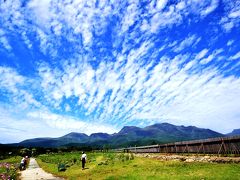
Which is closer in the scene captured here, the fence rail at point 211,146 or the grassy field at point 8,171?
the grassy field at point 8,171

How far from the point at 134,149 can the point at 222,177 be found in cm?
5799

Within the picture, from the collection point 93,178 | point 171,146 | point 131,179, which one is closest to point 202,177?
point 131,179

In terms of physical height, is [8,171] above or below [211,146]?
below

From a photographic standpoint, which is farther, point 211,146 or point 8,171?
point 8,171

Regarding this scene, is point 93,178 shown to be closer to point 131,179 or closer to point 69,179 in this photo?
point 69,179

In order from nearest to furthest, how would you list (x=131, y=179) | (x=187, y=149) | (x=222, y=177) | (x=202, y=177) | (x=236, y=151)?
(x=222, y=177) → (x=202, y=177) → (x=131, y=179) → (x=236, y=151) → (x=187, y=149)

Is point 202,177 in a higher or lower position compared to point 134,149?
lower

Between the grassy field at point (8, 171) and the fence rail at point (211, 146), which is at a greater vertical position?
the fence rail at point (211, 146)

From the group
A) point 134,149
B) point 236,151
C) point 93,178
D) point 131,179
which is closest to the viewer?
point 131,179

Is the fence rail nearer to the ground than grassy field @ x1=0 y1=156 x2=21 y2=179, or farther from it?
farther from it

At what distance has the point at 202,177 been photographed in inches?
668

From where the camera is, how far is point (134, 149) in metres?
72.7

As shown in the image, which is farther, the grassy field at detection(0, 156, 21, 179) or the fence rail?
the fence rail

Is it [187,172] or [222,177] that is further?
[187,172]
